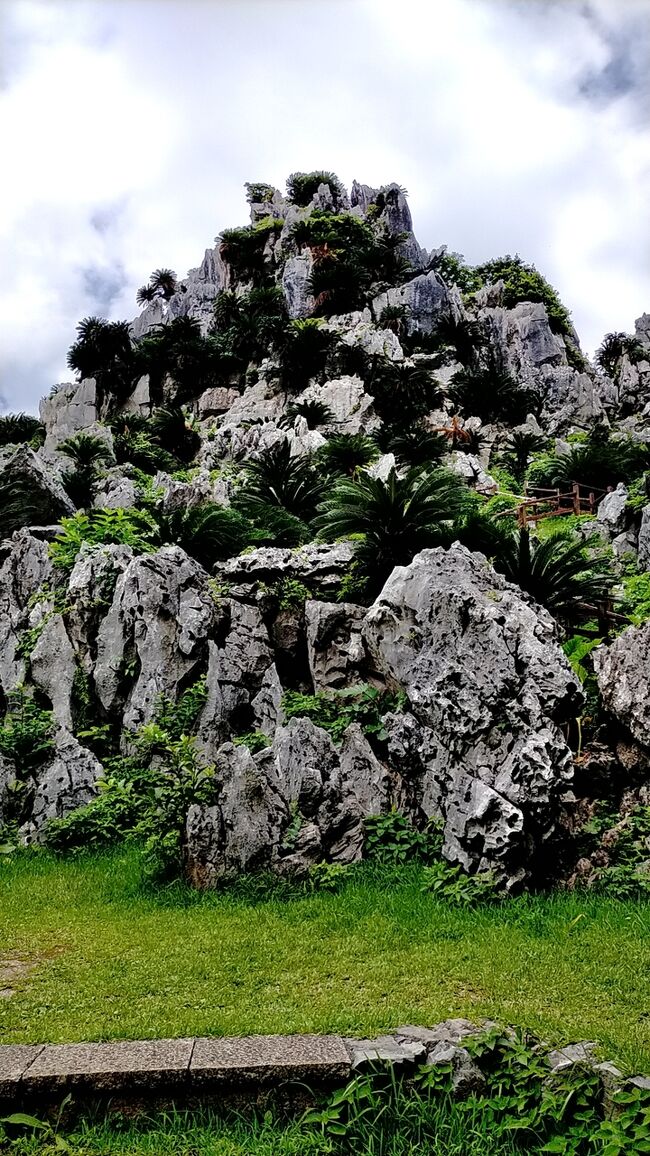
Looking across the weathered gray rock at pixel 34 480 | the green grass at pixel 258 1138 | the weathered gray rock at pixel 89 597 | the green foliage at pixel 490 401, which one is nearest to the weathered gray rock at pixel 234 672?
the weathered gray rock at pixel 89 597

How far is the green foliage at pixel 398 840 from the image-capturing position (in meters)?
6.82

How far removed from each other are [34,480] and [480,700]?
1059cm

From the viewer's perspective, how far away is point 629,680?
7.45 meters

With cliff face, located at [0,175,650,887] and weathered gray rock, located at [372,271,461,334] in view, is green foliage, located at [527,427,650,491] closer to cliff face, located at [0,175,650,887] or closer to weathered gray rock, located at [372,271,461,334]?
cliff face, located at [0,175,650,887]

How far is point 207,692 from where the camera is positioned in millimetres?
9133

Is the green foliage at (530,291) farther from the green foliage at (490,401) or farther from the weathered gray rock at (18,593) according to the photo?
the weathered gray rock at (18,593)

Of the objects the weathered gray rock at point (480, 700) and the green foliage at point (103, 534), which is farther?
the green foliage at point (103, 534)

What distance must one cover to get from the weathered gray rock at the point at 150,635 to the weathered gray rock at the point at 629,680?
5044mm

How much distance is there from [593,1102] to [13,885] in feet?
17.9

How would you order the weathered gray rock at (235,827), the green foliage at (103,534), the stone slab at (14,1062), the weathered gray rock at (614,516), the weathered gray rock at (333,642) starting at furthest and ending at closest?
the weathered gray rock at (614,516) → the green foliage at (103,534) → the weathered gray rock at (333,642) → the weathered gray rock at (235,827) → the stone slab at (14,1062)

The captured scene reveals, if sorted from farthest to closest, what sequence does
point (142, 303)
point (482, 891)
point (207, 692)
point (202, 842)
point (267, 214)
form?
point (142, 303) < point (267, 214) < point (207, 692) < point (202, 842) < point (482, 891)

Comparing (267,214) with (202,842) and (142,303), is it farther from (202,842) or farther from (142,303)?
(202,842)

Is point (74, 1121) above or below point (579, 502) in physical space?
below

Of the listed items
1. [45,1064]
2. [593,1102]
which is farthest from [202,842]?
[593,1102]
